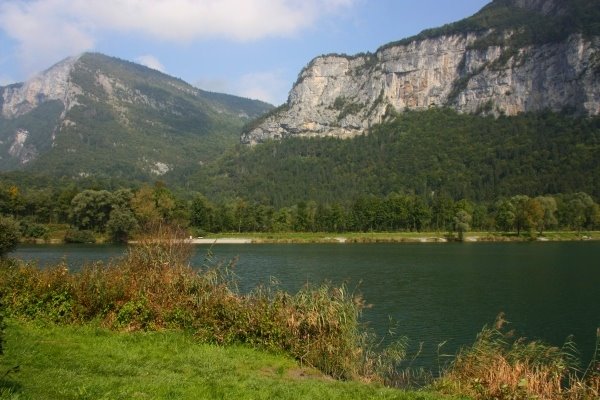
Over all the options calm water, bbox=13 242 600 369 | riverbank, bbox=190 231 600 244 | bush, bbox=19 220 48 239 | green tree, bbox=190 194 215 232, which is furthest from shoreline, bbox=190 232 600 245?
calm water, bbox=13 242 600 369

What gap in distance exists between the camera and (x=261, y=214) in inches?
4847

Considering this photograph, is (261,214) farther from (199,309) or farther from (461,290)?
(199,309)

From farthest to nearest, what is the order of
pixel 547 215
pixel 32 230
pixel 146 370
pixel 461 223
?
pixel 547 215 → pixel 461 223 → pixel 32 230 → pixel 146 370

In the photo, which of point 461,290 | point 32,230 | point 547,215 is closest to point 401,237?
point 547,215

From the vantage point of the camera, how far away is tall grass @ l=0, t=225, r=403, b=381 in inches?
556

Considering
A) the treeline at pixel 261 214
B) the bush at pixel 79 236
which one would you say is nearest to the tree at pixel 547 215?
the treeline at pixel 261 214

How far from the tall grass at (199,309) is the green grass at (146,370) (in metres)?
0.69

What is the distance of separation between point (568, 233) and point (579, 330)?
311 feet

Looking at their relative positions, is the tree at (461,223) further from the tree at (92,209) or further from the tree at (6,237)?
the tree at (6,237)

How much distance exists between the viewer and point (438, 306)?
98.9ft

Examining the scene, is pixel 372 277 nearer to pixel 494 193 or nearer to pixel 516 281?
pixel 516 281

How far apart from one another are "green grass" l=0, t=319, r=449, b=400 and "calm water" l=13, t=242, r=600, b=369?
16.3 ft

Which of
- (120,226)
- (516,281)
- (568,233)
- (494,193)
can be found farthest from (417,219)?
(516,281)

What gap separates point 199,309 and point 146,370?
167 inches
